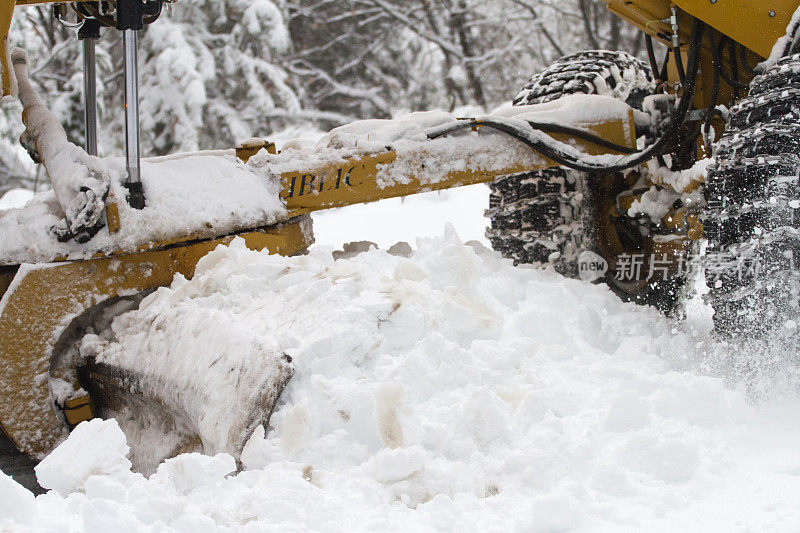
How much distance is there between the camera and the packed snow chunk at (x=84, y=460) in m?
1.95

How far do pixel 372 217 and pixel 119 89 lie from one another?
621 cm

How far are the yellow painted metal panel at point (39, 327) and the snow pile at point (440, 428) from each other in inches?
7.1

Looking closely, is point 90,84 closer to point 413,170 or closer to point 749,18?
point 413,170

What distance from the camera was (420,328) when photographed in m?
2.65

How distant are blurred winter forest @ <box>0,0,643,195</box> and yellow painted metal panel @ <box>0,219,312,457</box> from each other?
978cm

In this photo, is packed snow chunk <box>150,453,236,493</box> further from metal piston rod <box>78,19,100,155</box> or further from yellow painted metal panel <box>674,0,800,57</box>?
yellow painted metal panel <box>674,0,800,57</box>

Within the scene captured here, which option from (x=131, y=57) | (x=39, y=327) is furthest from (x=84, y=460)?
(x=131, y=57)

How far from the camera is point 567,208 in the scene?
4.17 metres

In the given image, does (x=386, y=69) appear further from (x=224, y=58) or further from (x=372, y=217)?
(x=372, y=217)

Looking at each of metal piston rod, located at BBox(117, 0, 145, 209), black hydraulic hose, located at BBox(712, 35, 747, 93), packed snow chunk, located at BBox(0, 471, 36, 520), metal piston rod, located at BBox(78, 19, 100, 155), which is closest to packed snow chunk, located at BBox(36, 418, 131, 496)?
packed snow chunk, located at BBox(0, 471, 36, 520)

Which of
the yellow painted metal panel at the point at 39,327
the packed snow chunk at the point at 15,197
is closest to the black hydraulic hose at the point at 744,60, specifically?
the yellow painted metal panel at the point at 39,327

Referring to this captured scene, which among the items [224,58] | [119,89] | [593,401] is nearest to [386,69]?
[224,58]

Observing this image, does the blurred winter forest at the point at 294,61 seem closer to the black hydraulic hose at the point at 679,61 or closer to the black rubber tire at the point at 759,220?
the black hydraulic hose at the point at 679,61

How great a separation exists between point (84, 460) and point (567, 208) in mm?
2771
